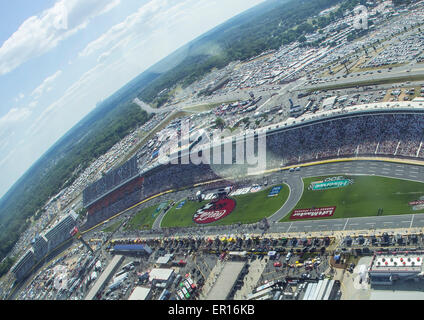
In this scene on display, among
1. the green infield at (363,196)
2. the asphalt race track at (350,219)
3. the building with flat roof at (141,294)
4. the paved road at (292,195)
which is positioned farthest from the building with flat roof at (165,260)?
the green infield at (363,196)

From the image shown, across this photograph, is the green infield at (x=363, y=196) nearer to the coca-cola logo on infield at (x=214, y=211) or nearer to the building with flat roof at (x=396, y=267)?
the building with flat roof at (x=396, y=267)

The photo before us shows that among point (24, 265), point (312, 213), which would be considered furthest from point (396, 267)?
point (24, 265)

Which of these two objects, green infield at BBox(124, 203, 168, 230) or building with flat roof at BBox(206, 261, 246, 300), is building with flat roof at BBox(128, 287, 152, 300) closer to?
building with flat roof at BBox(206, 261, 246, 300)

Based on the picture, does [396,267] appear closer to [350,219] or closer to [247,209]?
[350,219]

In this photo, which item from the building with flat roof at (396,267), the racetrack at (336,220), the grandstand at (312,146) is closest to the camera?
the building with flat roof at (396,267)

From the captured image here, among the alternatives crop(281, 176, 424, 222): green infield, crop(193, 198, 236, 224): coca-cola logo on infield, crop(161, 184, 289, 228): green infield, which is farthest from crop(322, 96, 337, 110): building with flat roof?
crop(193, 198, 236, 224): coca-cola logo on infield
